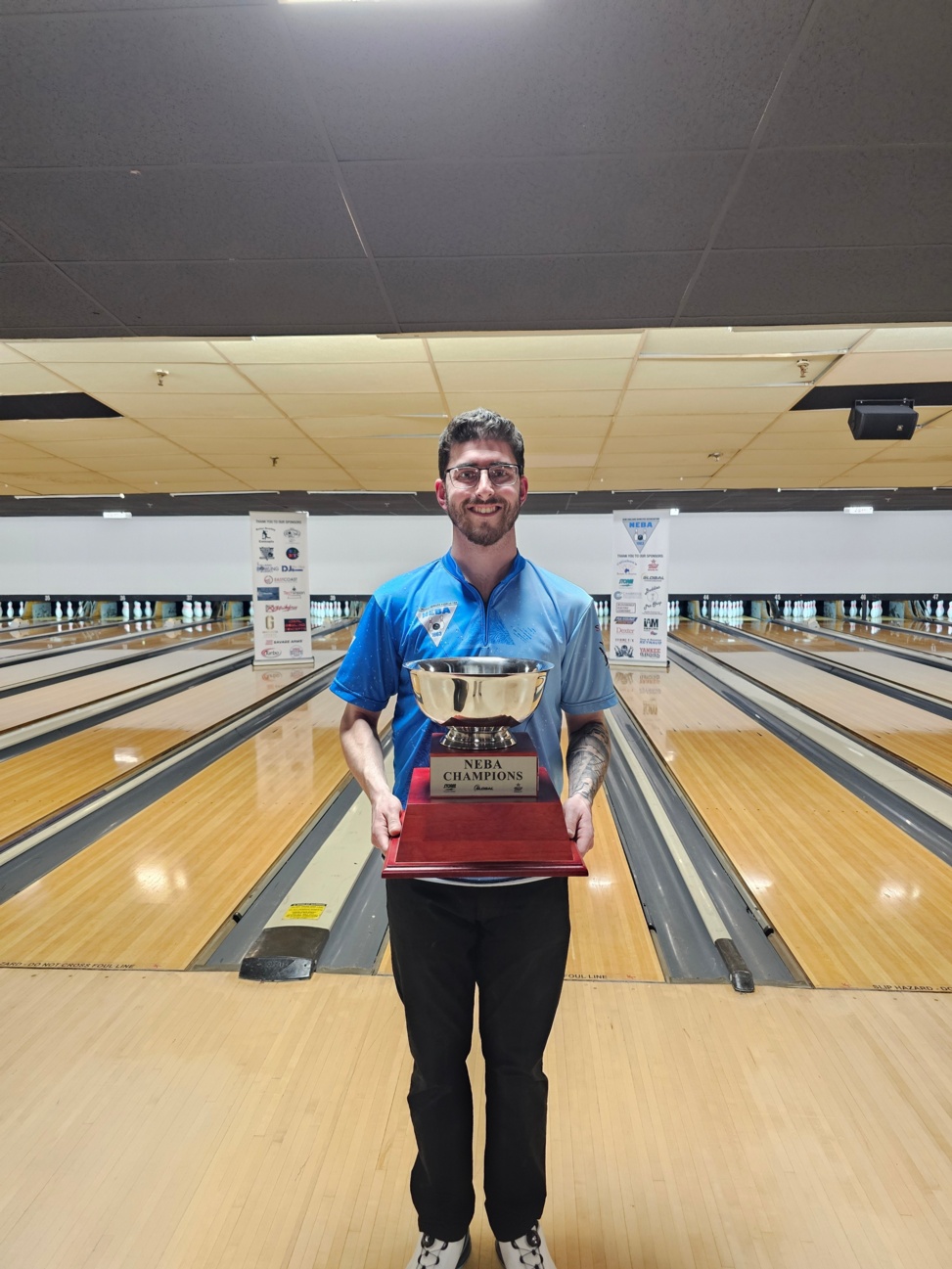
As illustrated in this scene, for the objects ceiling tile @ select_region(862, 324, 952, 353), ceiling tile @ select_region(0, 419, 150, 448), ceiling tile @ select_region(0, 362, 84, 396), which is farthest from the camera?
ceiling tile @ select_region(0, 419, 150, 448)

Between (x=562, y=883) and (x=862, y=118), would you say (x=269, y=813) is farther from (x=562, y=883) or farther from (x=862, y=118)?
(x=862, y=118)

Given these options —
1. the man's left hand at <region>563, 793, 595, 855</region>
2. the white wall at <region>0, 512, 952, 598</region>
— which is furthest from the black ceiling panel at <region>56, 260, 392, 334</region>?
the white wall at <region>0, 512, 952, 598</region>

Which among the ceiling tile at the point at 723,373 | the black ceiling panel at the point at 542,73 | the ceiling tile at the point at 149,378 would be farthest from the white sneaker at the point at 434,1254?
the ceiling tile at the point at 149,378

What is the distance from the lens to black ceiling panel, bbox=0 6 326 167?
1.52 metres

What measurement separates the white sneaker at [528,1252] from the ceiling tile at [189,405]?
4622 millimetres

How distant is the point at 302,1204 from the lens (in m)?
1.63

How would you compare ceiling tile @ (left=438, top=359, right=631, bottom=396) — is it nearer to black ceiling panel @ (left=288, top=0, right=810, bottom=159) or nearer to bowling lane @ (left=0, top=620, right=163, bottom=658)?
black ceiling panel @ (left=288, top=0, right=810, bottom=159)

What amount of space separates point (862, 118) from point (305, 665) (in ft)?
28.3

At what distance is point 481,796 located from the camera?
1.23 meters

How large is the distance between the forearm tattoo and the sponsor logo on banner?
8.35m

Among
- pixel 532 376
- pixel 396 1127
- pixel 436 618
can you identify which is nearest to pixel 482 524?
→ pixel 436 618

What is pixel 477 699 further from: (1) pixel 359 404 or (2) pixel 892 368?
(1) pixel 359 404

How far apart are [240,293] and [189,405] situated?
2.57 metres

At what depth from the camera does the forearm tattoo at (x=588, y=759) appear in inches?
55.2
